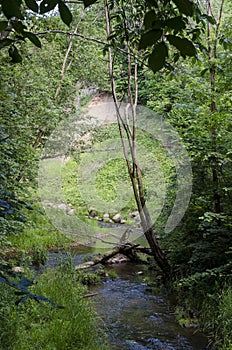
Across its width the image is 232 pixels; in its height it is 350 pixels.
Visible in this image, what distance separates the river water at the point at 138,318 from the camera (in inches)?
156

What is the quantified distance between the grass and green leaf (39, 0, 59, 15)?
2812 mm

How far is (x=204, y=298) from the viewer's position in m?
4.84

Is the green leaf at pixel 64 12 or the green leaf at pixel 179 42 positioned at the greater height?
the green leaf at pixel 64 12

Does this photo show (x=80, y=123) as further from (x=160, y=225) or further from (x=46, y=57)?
(x=160, y=225)

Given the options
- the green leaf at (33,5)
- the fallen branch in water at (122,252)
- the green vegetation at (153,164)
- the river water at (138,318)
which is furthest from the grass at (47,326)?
the fallen branch in water at (122,252)

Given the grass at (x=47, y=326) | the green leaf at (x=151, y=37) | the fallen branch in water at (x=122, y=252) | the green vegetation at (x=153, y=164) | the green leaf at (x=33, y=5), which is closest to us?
the green leaf at (x=151, y=37)

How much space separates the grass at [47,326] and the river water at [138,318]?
1.41ft

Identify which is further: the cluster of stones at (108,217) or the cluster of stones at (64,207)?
the cluster of stones at (108,217)

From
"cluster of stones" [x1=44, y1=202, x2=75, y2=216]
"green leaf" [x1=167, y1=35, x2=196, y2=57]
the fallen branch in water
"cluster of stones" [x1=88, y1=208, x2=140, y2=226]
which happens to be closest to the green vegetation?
"green leaf" [x1=167, y1=35, x2=196, y2=57]

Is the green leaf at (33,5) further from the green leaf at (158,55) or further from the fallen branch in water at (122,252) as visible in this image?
the fallen branch in water at (122,252)

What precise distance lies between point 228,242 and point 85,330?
2.26 meters

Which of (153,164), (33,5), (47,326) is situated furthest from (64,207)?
(33,5)

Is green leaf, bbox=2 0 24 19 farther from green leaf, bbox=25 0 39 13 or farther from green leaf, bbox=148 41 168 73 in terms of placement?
green leaf, bbox=148 41 168 73

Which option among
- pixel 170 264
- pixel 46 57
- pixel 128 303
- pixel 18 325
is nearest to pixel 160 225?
pixel 170 264
